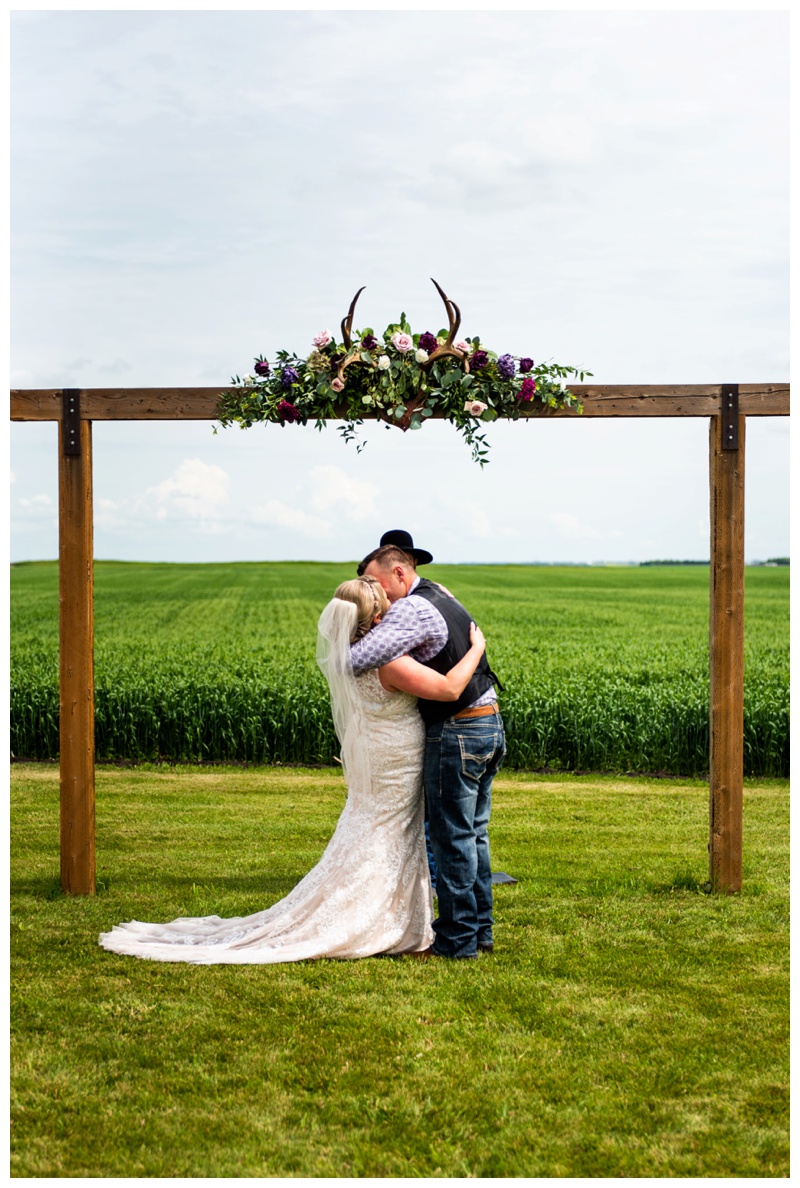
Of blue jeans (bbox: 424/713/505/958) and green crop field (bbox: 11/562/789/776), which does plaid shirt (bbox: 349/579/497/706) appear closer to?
blue jeans (bbox: 424/713/505/958)

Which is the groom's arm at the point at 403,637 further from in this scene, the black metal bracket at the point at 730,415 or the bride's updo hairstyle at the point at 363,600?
the black metal bracket at the point at 730,415

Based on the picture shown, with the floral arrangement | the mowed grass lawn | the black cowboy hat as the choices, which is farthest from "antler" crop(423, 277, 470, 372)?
the mowed grass lawn

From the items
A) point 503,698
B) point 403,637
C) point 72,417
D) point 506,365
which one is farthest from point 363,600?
point 503,698

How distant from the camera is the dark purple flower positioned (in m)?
7.02

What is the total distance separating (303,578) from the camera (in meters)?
59.6

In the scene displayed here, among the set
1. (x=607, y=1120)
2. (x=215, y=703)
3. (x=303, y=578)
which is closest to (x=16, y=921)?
(x=607, y=1120)

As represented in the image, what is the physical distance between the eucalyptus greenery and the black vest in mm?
1123

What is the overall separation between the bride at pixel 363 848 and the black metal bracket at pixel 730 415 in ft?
7.60

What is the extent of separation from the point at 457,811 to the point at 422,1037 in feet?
4.27

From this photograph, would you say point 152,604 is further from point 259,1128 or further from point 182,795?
point 259,1128

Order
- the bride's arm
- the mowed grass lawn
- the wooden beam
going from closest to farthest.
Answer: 1. the mowed grass lawn
2. the bride's arm
3. the wooden beam

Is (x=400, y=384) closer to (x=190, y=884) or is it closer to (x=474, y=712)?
(x=474, y=712)

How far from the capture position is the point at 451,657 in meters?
6.16

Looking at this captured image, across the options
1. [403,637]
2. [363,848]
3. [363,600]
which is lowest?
[363,848]
